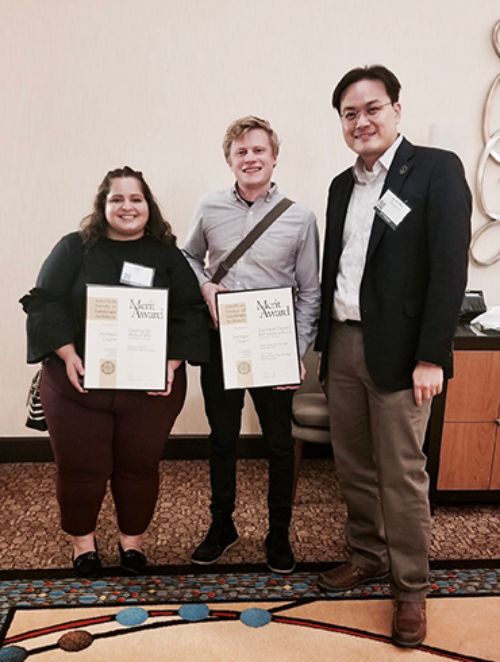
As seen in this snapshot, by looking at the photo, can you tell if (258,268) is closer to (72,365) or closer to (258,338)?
(258,338)

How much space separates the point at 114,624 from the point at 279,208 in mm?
1476

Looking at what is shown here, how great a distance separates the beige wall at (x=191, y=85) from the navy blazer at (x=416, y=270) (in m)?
1.25

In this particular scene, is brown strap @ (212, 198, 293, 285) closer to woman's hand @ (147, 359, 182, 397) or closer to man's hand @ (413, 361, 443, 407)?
woman's hand @ (147, 359, 182, 397)

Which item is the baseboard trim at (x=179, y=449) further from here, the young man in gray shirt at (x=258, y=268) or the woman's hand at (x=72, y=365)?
the woman's hand at (x=72, y=365)

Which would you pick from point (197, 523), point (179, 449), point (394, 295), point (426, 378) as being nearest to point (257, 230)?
point (394, 295)

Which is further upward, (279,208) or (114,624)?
(279,208)

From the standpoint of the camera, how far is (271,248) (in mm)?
2021

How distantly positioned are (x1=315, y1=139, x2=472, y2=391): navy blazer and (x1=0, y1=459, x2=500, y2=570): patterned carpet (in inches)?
40.4

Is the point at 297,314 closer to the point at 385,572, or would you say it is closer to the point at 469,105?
the point at 385,572

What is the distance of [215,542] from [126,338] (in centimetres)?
93

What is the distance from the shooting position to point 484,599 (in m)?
2.10

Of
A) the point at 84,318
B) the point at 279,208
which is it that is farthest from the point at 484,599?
the point at 84,318

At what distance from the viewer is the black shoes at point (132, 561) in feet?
7.30

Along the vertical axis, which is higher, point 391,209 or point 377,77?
point 377,77
